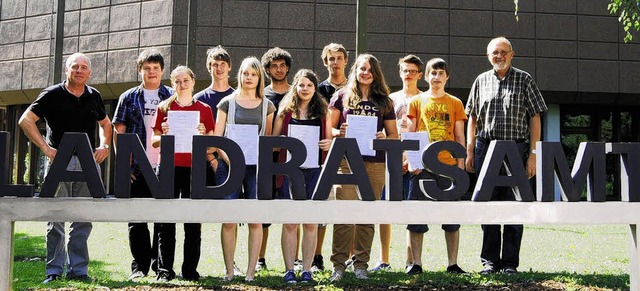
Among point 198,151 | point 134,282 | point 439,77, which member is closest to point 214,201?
point 198,151

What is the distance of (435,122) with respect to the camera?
5.70m

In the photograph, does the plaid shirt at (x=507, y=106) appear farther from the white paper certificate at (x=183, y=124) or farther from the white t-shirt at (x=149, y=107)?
the white t-shirt at (x=149, y=107)

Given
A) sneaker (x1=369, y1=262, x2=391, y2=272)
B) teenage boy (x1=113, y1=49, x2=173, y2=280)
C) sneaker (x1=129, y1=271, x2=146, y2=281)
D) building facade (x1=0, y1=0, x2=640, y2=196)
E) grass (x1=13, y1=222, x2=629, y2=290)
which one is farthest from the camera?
building facade (x1=0, y1=0, x2=640, y2=196)

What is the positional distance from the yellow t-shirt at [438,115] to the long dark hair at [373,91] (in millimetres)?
370

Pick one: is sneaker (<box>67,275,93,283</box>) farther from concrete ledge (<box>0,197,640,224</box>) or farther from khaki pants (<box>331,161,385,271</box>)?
khaki pants (<box>331,161,385,271</box>)

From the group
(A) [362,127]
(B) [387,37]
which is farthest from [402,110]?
(B) [387,37]

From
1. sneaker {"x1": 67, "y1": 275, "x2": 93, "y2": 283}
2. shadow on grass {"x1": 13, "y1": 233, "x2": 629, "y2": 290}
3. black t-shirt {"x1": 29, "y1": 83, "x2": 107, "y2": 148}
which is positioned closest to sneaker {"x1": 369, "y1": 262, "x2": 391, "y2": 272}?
shadow on grass {"x1": 13, "y1": 233, "x2": 629, "y2": 290}

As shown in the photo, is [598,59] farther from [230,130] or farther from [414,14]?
[230,130]

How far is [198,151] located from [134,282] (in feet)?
4.96

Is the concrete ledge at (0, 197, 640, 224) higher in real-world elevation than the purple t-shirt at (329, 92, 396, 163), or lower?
lower

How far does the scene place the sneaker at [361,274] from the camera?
5.36m

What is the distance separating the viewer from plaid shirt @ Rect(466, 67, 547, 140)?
19.1ft

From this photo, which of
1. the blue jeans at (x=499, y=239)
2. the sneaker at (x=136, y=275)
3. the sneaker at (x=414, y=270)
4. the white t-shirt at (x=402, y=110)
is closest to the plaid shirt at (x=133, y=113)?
the sneaker at (x=136, y=275)

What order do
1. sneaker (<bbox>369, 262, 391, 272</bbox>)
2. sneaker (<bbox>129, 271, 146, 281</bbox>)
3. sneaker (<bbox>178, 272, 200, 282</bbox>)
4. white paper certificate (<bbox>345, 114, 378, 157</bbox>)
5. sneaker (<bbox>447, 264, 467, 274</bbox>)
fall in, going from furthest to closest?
1. sneaker (<bbox>369, 262, 391, 272</bbox>)
2. sneaker (<bbox>447, 264, 467, 274</bbox>)
3. sneaker (<bbox>129, 271, 146, 281</bbox>)
4. sneaker (<bbox>178, 272, 200, 282</bbox>)
5. white paper certificate (<bbox>345, 114, 378, 157</bbox>)
